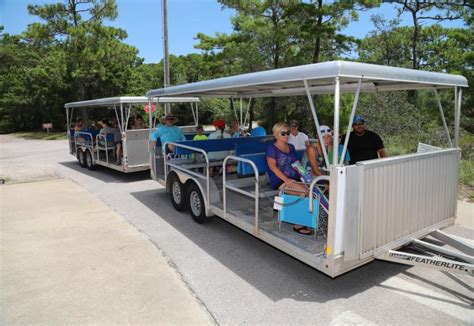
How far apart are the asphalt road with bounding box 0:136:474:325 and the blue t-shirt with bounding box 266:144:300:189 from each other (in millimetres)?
955

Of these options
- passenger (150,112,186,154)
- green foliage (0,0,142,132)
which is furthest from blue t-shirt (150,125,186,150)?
green foliage (0,0,142,132)

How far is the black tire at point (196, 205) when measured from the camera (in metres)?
5.75

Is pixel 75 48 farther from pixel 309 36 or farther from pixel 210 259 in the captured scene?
pixel 210 259

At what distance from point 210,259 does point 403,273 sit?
7.65ft

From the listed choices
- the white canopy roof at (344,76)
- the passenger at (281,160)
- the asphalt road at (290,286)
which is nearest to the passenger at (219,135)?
the asphalt road at (290,286)

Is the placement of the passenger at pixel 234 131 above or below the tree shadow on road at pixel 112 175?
above

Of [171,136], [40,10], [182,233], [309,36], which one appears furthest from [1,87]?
[182,233]

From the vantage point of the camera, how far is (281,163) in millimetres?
4805

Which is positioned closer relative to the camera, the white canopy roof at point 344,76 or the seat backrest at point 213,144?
the white canopy roof at point 344,76

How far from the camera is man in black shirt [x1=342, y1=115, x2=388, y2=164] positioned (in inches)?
207

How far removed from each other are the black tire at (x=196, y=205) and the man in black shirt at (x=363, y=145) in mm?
2379

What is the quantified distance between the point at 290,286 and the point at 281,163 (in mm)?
1610

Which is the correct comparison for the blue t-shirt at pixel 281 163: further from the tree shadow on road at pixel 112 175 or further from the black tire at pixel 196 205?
the tree shadow on road at pixel 112 175

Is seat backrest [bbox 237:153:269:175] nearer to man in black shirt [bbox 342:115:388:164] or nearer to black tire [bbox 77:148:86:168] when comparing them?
man in black shirt [bbox 342:115:388:164]
